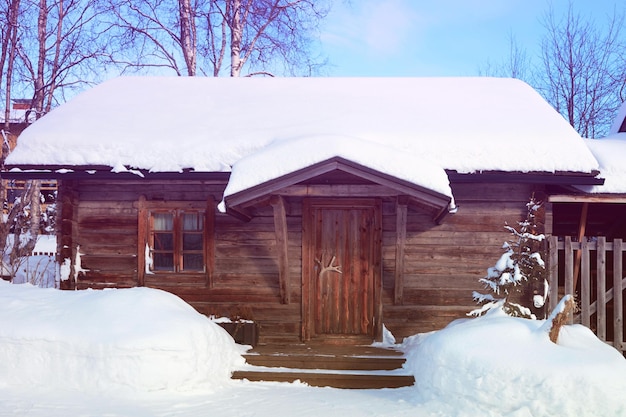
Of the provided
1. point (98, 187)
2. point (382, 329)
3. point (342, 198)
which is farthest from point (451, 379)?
point (98, 187)

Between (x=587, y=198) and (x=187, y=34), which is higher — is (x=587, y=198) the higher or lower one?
the lower one

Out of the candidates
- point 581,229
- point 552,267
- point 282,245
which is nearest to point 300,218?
point 282,245

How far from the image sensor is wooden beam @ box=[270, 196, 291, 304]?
721cm

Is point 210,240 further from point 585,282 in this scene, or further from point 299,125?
point 585,282

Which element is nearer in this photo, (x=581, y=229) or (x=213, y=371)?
(x=213, y=371)

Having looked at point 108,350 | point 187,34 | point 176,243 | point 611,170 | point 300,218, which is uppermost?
point 187,34

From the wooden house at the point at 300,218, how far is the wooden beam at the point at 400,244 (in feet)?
0.07

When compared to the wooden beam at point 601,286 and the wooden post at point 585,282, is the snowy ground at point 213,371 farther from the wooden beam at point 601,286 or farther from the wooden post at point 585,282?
the wooden beam at point 601,286

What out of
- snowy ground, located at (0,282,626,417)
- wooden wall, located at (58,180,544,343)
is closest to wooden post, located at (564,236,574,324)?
wooden wall, located at (58,180,544,343)

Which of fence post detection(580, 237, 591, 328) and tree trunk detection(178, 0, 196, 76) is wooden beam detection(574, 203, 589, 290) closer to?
fence post detection(580, 237, 591, 328)

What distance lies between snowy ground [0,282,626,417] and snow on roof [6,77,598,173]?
96.8 inches

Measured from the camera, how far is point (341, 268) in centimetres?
816

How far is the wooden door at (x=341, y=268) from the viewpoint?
8117 mm

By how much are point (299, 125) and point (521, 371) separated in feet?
17.1
